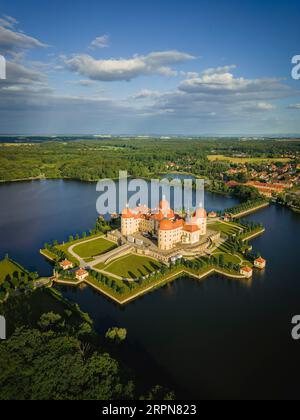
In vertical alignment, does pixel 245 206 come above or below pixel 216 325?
above

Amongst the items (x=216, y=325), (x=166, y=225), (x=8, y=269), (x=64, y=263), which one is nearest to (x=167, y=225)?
(x=166, y=225)

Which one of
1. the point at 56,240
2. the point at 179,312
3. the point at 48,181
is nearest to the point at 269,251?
the point at 179,312

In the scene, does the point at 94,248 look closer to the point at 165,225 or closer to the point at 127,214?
the point at 127,214

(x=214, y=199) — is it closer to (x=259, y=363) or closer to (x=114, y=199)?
(x=114, y=199)

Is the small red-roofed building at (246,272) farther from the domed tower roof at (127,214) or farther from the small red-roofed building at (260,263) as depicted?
the domed tower roof at (127,214)

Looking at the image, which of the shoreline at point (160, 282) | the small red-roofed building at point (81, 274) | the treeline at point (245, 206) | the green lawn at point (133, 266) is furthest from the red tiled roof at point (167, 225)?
the treeline at point (245, 206)

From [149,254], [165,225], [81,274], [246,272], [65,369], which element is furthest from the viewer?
[149,254]
